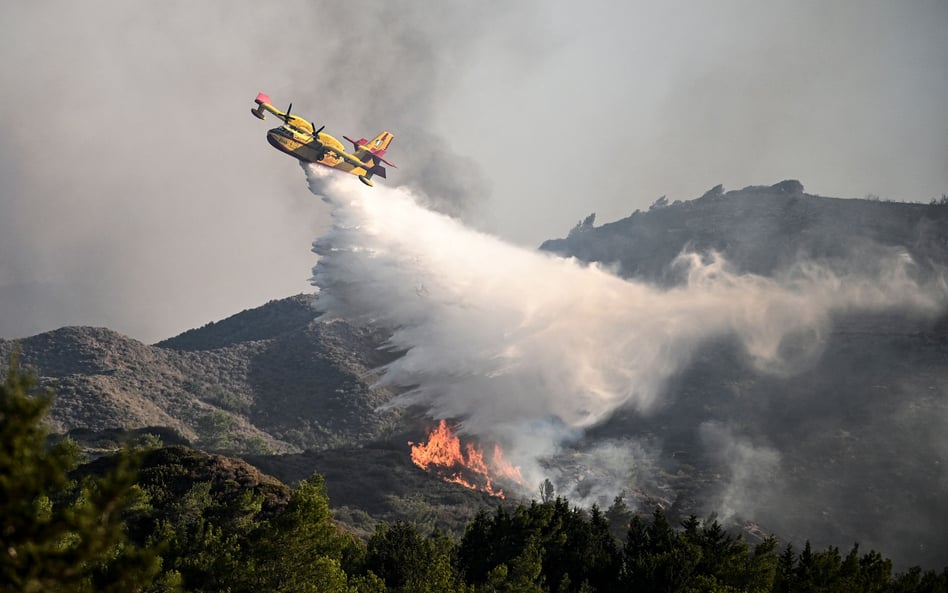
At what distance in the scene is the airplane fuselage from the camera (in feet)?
252

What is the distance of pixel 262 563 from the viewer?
34312 mm

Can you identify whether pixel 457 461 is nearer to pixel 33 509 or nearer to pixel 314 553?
pixel 314 553

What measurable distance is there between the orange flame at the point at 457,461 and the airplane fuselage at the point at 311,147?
5325 cm

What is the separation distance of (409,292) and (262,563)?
199 ft

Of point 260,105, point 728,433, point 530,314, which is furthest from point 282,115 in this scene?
point 728,433

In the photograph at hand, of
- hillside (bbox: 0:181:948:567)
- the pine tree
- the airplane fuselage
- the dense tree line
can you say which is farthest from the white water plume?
the pine tree

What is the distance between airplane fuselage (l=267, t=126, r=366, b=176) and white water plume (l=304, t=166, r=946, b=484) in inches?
71.9

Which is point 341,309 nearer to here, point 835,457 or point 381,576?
point 381,576

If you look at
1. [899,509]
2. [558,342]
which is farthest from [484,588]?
[899,509]

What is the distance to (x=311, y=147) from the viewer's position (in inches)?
3155

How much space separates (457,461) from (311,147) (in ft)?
213

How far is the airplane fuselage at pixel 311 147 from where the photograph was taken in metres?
76.7

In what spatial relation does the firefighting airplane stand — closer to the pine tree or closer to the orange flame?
the orange flame

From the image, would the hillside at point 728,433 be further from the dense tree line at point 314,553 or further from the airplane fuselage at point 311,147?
the dense tree line at point 314,553
